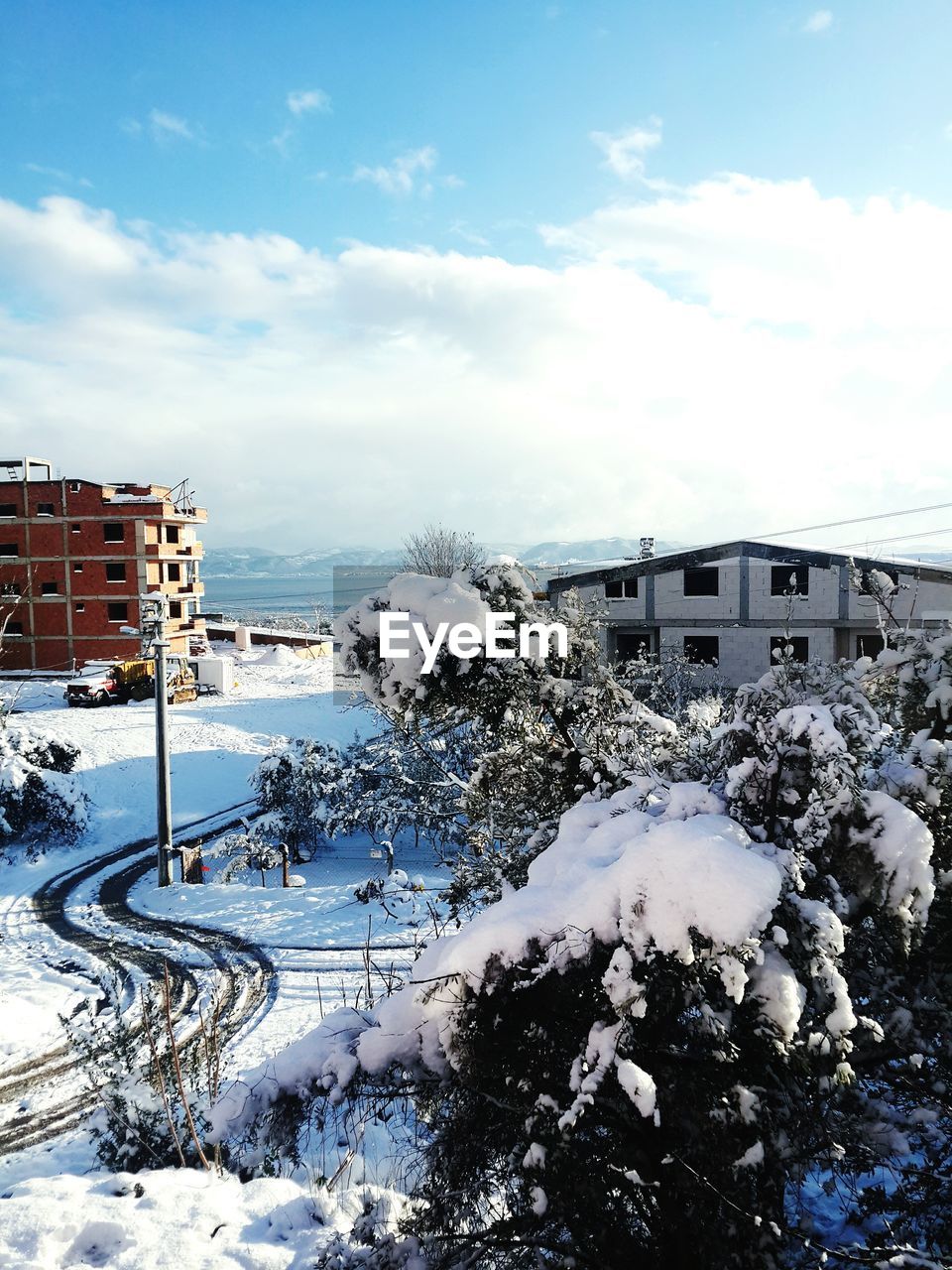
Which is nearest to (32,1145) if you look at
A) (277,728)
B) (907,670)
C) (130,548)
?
(907,670)

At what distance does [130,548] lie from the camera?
41.0 metres

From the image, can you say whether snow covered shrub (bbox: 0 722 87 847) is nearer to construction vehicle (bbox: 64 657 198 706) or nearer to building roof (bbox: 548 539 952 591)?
construction vehicle (bbox: 64 657 198 706)

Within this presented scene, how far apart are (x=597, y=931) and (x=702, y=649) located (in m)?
20.9

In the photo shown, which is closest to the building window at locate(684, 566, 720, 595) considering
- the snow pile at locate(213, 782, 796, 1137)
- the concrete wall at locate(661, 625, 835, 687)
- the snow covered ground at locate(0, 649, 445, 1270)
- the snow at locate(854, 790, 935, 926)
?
the concrete wall at locate(661, 625, 835, 687)

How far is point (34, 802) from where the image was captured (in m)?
22.0

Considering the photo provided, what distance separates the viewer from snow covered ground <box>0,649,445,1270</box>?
18.2ft

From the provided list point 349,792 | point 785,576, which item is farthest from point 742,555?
point 349,792

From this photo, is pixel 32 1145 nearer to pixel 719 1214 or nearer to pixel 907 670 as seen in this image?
pixel 719 1214

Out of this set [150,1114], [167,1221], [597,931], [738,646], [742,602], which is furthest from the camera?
[738,646]

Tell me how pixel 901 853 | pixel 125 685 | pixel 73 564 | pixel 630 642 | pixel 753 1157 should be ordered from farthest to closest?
pixel 73 564 < pixel 125 685 < pixel 630 642 < pixel 901 853 < pixel 753 1157

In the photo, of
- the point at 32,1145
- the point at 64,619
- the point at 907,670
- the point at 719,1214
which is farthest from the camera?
the point at 64,619

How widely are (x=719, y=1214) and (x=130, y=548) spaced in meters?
42.9

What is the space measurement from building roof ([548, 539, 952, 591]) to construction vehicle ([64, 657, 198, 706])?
20464 millimetres

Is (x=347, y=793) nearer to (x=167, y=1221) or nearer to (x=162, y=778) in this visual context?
(x=162, y=778)
